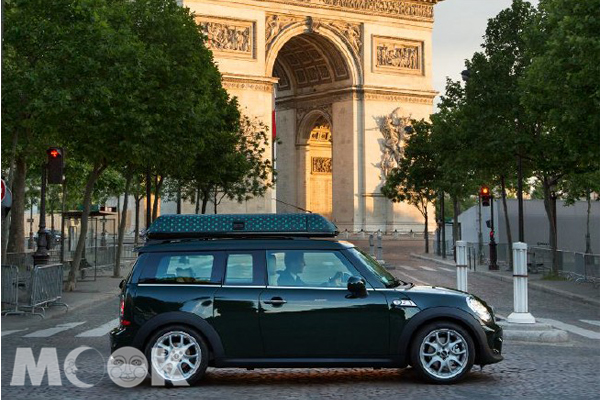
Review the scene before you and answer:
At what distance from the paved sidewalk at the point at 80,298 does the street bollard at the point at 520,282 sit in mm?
8536

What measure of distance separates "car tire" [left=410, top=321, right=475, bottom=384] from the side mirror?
67cm

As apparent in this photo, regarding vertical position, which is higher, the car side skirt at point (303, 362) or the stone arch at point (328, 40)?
the stone arch at point (328, 40)

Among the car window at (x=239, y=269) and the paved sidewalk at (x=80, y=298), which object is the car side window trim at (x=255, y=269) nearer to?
the car window at (x=239, y=269)

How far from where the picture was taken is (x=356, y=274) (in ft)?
36.4

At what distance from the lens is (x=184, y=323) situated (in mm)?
10898

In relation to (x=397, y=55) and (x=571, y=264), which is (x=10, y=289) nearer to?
(x=571, y=264)

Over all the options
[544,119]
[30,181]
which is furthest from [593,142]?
[30,181]

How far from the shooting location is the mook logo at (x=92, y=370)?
10.9m

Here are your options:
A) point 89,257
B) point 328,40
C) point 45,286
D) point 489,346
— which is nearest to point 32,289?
point 45,286

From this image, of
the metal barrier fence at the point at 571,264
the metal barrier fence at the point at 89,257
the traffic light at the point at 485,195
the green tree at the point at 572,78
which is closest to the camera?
the green tree at the point at 572,78

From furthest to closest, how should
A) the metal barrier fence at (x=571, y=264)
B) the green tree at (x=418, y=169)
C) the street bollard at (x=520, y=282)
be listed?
1. the green tree at (x=418, y=169)
2. the metal barrier fence at (x=571, y=264)
3. the street bollard at (x=520, y=282)

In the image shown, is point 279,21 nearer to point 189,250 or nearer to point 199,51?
point 199,51

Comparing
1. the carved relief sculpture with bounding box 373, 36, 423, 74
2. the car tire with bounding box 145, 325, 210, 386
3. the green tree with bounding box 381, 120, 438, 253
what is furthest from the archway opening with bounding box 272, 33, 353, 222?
the car tire with bounding box 145, 325, 210, 386

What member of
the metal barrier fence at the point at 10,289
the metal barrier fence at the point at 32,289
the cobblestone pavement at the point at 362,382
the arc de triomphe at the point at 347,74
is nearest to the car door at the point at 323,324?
the cobblestone pavement at the point at 362,382
